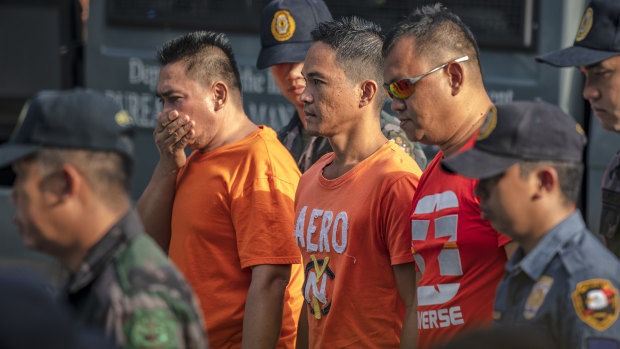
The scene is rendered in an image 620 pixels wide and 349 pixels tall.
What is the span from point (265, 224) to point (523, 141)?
4.86 ft

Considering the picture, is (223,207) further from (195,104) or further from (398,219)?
(398,219)

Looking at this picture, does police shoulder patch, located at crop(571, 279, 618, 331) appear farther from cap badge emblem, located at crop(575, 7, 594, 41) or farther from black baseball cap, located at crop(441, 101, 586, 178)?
cap badge emblem, located at crop(575, 7, 594, 41)

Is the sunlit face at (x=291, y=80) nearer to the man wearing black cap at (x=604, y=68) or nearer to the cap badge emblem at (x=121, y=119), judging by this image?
the man wearing black cap at (x=604, y=68)

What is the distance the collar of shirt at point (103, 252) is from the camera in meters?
2.38

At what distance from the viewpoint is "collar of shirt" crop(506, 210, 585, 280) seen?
2635 millimetres

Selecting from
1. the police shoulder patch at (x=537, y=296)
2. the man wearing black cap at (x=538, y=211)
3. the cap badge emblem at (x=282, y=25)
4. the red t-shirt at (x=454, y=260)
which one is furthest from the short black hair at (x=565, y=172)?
the cap badge emblem at (x=282, y=25)

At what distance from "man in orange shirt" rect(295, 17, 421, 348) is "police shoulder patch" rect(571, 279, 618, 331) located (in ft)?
3.47

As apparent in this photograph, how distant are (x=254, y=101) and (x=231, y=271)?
2.95 m

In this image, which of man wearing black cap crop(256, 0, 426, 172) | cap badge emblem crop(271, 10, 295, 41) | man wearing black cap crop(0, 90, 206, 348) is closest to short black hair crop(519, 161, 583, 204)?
man wearing black cap crop(0, 90, 206, 348)

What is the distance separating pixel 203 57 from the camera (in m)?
4.35

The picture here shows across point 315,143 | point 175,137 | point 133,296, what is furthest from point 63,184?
point 315,143

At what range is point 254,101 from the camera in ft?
22.4

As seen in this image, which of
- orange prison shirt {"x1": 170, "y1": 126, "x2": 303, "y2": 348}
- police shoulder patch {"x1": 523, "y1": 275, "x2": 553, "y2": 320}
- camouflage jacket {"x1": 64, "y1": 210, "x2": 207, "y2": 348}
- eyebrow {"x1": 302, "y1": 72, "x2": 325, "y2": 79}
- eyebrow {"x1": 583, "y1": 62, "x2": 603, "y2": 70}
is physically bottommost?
orange prison shirt {"x1": 170, "y1": 126, "x2": 303, "y2": 348}

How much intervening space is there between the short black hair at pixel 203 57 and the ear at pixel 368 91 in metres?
0.63
